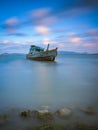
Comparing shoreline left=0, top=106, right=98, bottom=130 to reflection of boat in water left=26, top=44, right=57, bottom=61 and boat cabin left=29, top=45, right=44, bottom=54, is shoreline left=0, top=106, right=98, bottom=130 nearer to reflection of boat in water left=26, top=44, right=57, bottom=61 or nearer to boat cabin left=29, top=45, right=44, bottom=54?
reflection of boat in water left=26, top=44, right=57, bottom=61

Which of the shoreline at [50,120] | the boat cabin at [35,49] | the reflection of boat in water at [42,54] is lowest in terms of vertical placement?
the shoreline at [50,120]

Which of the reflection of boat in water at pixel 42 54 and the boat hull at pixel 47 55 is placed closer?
the boat hull at pixel 47 55

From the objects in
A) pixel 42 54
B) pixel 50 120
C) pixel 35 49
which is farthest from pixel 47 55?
pixel 50 120

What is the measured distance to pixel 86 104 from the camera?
5992 millimetres

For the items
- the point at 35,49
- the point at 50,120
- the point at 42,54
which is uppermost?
the point at 35,49

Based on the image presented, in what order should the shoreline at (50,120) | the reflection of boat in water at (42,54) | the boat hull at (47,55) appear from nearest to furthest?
the shoreline at (50,120)
the boat hull at (47,55)
the reflection of boat in water at (42,54)

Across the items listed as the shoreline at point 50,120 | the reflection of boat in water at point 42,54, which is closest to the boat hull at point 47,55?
the reflection of boat in water at point 42,54

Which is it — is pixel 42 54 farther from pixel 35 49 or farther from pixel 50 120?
pixel 50 120

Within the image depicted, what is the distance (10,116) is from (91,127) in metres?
2.20

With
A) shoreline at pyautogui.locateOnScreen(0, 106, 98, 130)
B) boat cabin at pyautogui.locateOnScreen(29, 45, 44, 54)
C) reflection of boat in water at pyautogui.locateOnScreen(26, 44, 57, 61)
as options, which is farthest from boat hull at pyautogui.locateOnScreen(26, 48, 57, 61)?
shoreline at pyautogui.locateOnScreen(0, 106, 98, 130)

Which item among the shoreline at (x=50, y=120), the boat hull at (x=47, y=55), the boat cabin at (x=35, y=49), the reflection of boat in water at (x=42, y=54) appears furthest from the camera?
the boat cabin at (x=35, y=49)

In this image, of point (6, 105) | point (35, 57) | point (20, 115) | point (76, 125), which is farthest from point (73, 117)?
point (35, 57)

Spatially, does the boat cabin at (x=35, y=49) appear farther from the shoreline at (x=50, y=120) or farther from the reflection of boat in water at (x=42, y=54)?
the shoreline at (x=50, y=120)

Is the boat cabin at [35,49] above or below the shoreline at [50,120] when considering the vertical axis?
above
